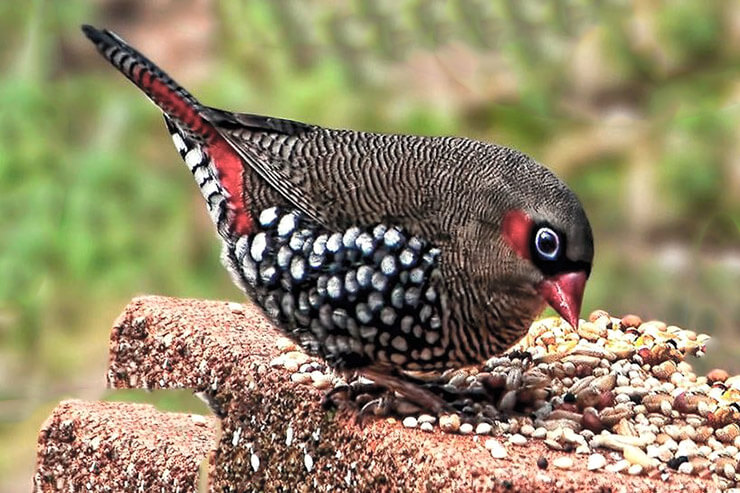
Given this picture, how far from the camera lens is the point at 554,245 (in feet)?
8.05

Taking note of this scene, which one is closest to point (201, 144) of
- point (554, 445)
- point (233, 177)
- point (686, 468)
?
point (233, 177)

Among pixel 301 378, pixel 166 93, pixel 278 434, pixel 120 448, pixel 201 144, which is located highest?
pixel 166 93

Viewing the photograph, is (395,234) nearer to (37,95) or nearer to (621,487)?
(621,487)

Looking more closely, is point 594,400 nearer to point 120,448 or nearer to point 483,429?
point 483,429

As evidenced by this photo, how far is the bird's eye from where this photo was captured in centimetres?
245

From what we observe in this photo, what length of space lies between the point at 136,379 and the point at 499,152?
156 cm

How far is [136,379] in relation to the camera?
361cm

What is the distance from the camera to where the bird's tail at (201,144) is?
282 cm

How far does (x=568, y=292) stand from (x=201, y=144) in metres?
1.04

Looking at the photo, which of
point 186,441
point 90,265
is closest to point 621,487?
point 186,441

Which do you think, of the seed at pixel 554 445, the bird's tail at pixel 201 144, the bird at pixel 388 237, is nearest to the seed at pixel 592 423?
the seed at pixel 554 445

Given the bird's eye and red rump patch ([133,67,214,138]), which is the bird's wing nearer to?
red rump patch ([133,67,214,138])

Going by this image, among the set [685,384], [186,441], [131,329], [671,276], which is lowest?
[186,441]

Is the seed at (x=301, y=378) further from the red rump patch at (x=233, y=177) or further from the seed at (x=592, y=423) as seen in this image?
the seed at (x=592, y=423)
